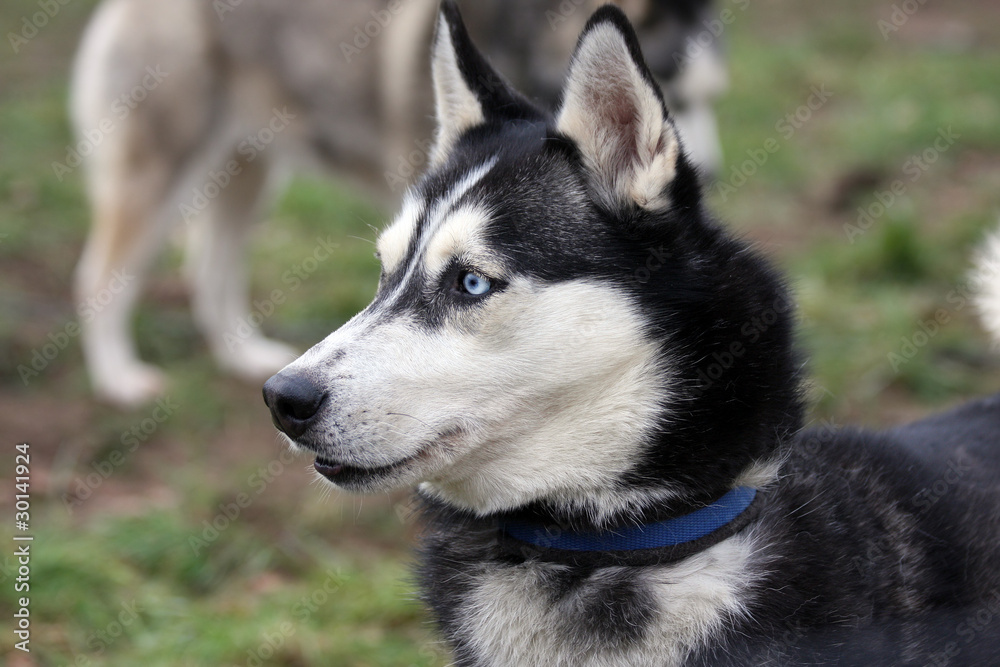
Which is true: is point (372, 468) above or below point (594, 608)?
above

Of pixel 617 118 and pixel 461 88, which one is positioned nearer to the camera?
pixel 617 118

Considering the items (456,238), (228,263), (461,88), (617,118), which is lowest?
(228,263)

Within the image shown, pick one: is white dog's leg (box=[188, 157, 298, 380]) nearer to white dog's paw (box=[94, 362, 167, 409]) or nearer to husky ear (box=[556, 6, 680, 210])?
white dog's paw (box=[94, 362, 167, 409])

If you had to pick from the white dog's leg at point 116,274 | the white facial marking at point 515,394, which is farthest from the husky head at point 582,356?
the white dog's leg at point 116,274

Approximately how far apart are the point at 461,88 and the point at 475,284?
67 centimetres

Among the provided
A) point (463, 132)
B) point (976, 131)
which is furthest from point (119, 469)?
point (976, 131)

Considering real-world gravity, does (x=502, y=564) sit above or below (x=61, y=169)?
above

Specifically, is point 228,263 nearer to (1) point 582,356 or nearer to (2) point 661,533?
(1) point 582,356

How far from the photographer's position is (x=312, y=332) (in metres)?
5.46

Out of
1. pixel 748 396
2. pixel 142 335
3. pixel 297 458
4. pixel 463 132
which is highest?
pixel 463 132

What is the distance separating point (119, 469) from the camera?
→ 163 inches

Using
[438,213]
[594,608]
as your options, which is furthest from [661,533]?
[438,213]

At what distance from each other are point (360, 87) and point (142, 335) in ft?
6.42

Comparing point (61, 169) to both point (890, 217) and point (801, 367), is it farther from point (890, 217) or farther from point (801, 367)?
point (801, 367)
